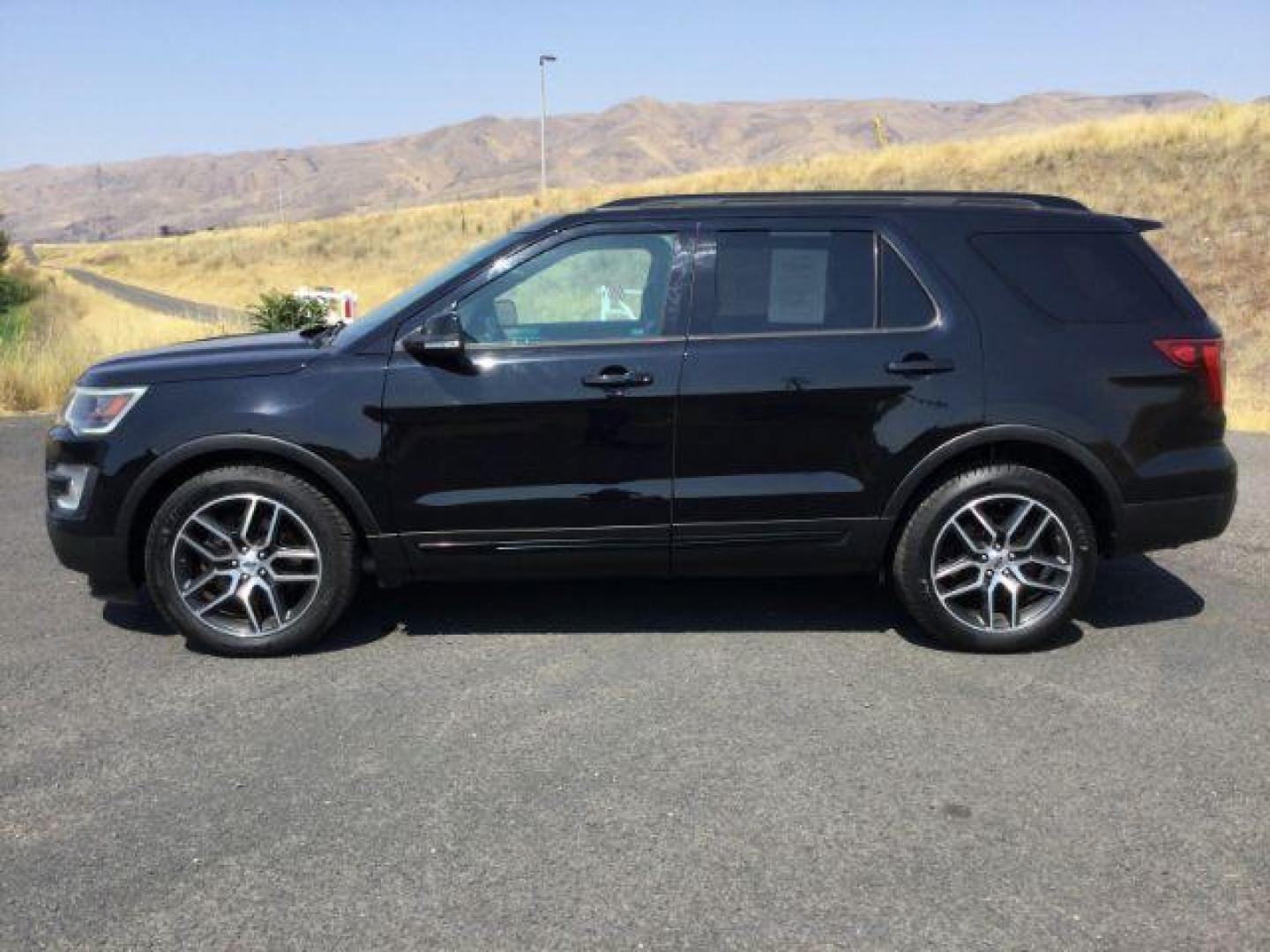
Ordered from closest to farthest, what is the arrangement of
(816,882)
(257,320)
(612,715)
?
(816,882)
(612,715)
(257,320)

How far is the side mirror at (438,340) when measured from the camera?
4.40 m

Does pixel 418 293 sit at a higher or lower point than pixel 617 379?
higher

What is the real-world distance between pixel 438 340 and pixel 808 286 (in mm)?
1537

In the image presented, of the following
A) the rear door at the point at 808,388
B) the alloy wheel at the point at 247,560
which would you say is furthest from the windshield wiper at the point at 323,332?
the rear door at the point at 808,388

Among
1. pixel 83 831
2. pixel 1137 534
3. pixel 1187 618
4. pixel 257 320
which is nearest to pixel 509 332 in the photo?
pixel 83 831

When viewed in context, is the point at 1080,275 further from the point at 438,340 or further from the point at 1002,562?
the point at 438,340

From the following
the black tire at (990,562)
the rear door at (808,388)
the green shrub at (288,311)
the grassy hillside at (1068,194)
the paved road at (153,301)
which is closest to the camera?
the rear door at (808,388)

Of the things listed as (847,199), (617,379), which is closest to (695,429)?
(617,379)

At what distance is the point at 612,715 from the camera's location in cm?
402

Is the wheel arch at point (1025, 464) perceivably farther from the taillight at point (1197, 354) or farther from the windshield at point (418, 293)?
the windshield at point (418, 293)

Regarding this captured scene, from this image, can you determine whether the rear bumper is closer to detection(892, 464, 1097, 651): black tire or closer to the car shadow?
detection(892, 464, 1097, 651): black tire

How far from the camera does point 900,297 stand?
4.63 m

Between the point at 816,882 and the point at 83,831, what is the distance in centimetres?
211

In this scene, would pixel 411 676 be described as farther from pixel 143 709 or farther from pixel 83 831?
pixel 83 831
